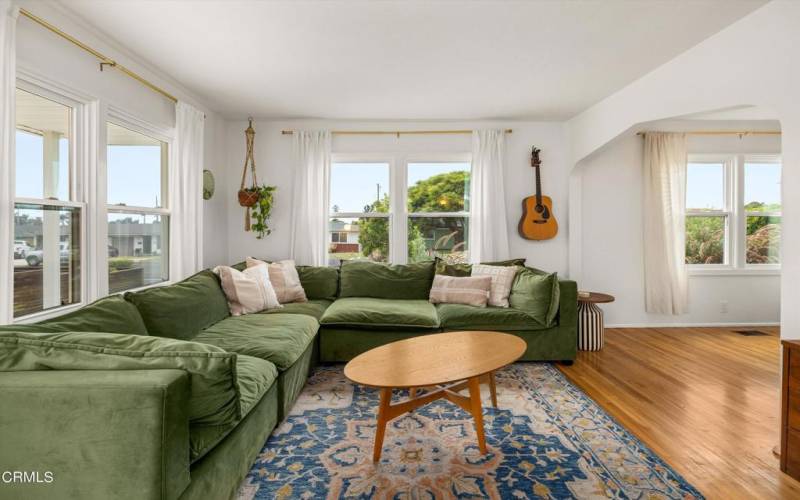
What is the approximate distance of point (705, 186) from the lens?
Answer: 4.69 metres

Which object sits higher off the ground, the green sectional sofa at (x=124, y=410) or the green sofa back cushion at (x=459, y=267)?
the green sofa back cushion at (x=459, y=267)

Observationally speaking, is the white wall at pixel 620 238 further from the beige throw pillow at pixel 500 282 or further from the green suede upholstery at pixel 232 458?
the green suede upholstery at pixel 232 458

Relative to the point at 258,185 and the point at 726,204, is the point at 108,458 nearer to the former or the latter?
the point at 258,185

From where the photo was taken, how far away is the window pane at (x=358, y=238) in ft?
15.1

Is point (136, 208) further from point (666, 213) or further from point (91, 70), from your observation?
point (666, 213)

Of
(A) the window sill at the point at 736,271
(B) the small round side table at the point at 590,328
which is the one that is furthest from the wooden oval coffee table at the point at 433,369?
(A) the window sill at the point at 736,271

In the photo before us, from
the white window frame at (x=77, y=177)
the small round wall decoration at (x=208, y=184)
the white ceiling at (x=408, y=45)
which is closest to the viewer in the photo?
the white ceiling at (x=408, y=45)

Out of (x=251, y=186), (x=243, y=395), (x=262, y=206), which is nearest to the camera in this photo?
(x=243, y=395)

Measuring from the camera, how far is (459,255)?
460 cm

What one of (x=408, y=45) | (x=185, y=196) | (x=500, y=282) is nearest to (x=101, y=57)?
(x=185, y=196)

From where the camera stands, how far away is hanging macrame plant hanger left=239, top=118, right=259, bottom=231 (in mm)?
4258

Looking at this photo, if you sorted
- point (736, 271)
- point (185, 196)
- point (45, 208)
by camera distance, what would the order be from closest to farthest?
point (45, 208), point (185, 196), point (736, 271)

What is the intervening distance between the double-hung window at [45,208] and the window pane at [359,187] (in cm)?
246

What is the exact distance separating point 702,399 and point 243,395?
2856 mm
